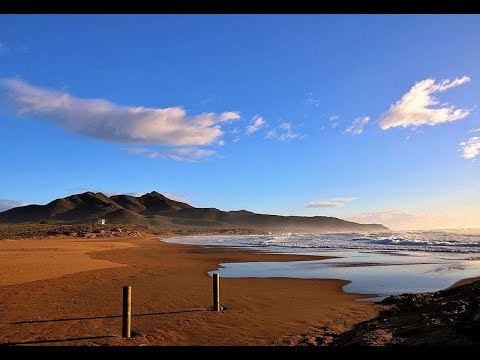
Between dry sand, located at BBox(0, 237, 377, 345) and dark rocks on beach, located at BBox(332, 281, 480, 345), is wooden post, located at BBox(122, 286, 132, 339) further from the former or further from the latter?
dark rocks on beach, located at BBox(332, 281, 480, 345)

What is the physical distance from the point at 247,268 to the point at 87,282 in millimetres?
10064

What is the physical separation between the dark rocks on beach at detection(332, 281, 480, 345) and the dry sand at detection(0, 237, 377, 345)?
2.38ft

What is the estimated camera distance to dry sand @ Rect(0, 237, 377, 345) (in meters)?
9.69

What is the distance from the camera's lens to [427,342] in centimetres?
768

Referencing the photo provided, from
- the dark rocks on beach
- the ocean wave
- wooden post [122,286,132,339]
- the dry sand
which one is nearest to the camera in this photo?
the dark rocks on beach

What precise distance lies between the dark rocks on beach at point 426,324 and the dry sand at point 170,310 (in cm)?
73

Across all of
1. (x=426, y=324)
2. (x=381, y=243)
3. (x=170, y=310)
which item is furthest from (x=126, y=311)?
(x=381, y=243)

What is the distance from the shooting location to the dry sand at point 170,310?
9.69 m

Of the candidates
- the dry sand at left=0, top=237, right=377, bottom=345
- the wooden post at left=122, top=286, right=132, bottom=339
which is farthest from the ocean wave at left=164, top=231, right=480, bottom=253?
the wooden post at left=122, top=286, right=132, bottom=339

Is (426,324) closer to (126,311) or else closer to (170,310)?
(126,311)

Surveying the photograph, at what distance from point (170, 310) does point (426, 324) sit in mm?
7558
